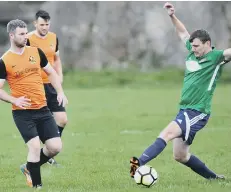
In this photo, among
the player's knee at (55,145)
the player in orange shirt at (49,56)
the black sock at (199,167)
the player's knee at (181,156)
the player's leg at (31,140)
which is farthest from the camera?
the player in orange shirt at (49,56)

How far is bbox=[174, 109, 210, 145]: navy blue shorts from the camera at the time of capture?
27.0 ft

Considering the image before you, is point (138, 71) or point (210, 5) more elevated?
point (210, 5)

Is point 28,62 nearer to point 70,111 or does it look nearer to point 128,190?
point 128,190

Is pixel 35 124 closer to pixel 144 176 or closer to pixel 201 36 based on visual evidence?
pixel 144 176

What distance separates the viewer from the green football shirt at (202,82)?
838 cm

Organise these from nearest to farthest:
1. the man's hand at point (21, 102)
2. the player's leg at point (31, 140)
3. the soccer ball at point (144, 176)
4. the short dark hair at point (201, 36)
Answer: the soccer ball at point (144, 176), the man's hand at point (21, 102), the player's leg at point (31, 140), the short dark hair at point (201, 36)

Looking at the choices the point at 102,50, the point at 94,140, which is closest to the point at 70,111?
the point at 94,140

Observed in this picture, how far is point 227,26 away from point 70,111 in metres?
17.4

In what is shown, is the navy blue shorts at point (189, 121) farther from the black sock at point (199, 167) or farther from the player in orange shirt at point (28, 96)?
the player in orange shirt at point (28, 96)

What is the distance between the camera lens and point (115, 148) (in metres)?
12.3

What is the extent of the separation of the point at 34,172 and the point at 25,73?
Answer: 1.24m

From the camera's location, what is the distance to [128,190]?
316 inches

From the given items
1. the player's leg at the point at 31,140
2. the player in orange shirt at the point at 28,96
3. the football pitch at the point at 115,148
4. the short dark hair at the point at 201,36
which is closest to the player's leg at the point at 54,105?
the football pitch at the point at 115,148

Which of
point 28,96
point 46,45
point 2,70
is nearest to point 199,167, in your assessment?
point 28,96
